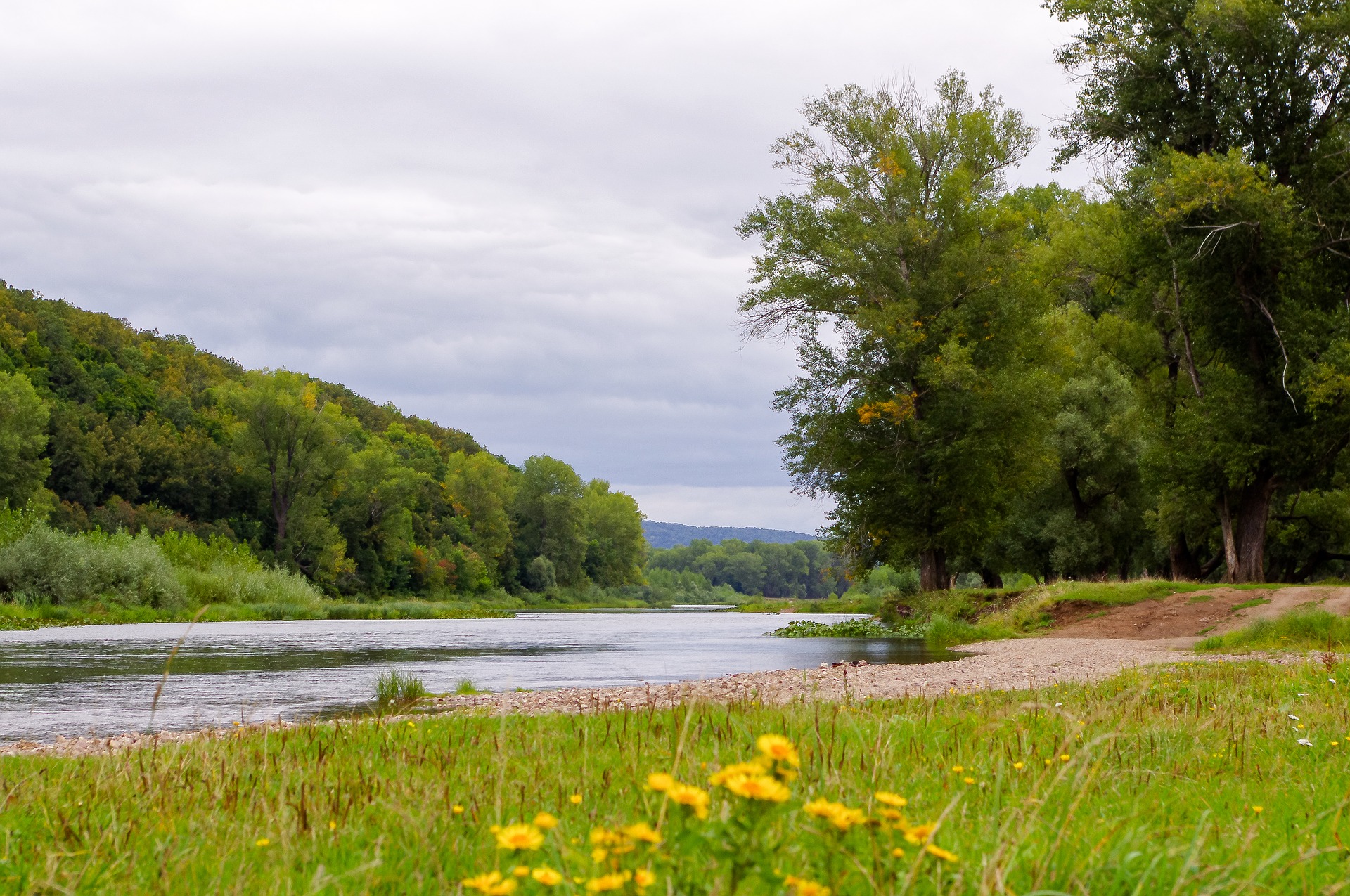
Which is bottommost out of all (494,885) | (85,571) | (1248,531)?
(494,885)

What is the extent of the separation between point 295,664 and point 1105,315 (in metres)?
29.9

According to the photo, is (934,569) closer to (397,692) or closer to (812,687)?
(812,687)

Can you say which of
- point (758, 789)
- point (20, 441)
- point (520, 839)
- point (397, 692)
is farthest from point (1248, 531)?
point (20, 441)

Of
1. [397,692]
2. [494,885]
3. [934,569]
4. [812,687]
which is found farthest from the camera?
[934,569]

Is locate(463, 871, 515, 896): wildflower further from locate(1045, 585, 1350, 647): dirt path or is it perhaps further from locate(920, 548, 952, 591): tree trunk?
locate(920, 548, 952, 591): tree trunk

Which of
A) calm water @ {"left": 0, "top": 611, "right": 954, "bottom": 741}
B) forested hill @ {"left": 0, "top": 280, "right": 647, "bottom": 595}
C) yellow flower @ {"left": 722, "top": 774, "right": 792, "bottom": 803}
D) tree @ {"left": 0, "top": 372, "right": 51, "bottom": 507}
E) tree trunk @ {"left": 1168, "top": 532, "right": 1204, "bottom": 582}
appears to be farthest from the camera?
A: forested hill @ {"left": 0, "top": 280, "right": 647, "bottom": 595}

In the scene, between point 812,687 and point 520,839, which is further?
point 812,687

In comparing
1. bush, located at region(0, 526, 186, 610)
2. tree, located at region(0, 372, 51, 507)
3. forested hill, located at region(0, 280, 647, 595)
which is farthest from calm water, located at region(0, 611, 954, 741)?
forested hill, located at region(0, 280, 647, 595)

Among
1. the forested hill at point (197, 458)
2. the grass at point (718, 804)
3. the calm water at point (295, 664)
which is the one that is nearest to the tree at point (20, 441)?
the forested hill at point (197, 458)

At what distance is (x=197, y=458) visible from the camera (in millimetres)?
83125

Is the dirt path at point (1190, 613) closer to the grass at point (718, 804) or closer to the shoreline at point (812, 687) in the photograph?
the shoreline at point (812, 687)

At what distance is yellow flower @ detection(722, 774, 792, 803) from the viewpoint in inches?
70.3

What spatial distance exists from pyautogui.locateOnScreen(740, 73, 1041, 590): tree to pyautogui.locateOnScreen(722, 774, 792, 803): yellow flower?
28.5 meters

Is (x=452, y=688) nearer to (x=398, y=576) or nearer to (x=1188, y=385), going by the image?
(x=1188, y=385)
